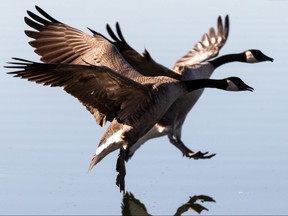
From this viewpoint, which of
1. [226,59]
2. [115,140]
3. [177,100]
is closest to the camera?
[115,140]

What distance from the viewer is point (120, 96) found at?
25.5ft

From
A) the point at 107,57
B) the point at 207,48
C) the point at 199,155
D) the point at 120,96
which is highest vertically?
the point at 107,57

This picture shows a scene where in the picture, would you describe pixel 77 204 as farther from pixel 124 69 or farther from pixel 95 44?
pixel 95 44

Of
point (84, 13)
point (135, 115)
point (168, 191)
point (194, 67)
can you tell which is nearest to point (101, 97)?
point (135, 115)

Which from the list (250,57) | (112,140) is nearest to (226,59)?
(250,57)

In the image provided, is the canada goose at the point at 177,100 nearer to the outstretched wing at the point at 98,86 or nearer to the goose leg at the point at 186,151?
the goose leg at the point at 186,151

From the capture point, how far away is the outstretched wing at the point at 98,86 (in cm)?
718

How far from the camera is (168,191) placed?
24.7 feet

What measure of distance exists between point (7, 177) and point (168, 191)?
1251mm

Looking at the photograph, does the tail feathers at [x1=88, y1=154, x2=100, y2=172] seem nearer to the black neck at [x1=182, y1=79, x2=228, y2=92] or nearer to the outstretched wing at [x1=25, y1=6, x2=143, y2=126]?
the outstretched wing at [x1=25, y1=6, x2=143, y2=126]

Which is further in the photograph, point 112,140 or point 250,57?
point 250,57

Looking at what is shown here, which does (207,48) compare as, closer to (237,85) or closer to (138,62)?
(138,62)

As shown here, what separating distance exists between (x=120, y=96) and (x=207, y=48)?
3172 millimetres

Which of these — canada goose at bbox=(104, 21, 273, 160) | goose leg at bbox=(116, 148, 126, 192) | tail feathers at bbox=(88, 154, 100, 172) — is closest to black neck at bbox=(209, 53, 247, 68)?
canada goose at bbox=(104, 21, 273, 160)
